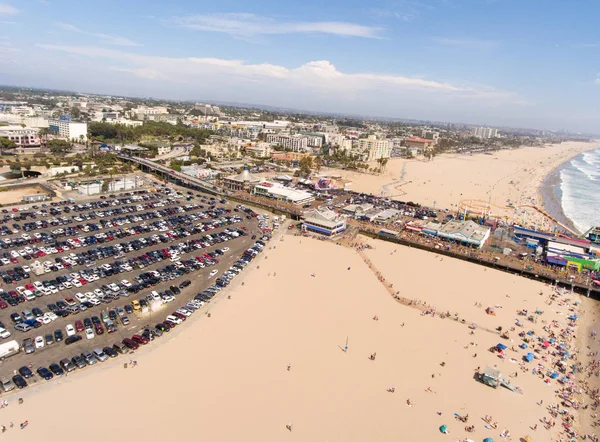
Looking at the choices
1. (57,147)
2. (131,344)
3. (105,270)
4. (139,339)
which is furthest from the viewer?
(57,147)

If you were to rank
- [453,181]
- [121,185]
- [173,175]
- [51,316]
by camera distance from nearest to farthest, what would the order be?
[51,316]
[121,185]
[173,175]
[453,181]

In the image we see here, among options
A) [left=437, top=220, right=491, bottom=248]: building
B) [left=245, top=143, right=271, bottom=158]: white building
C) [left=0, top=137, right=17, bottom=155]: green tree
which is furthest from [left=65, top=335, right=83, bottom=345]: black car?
[left=245, top=143, right=271, bottom=158]: white building

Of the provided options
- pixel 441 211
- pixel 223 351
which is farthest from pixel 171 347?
pixel 441 211

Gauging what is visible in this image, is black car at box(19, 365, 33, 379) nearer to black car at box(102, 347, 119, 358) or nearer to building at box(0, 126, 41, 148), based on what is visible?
black car at box(102, 347, 119, 358)

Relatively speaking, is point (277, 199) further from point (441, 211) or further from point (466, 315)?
point (466, 315)

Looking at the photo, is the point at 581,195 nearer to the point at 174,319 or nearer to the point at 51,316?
the point at 174,319

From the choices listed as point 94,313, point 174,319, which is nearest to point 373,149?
point 174,319

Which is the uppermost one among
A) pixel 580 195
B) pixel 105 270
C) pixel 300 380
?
pixel 580 195
